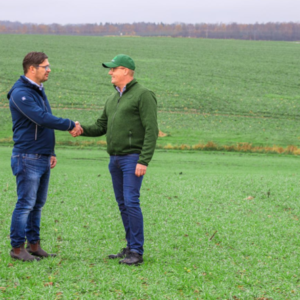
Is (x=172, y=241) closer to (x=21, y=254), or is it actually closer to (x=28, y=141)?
(x=21, y=254)

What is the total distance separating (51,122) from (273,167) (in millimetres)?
13505

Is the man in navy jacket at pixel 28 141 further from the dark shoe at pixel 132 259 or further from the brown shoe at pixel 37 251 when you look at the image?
the dark shoe at pixel 132 259

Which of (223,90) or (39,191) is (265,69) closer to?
(223,90)

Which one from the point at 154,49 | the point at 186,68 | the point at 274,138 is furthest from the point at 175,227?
the point at 154,49

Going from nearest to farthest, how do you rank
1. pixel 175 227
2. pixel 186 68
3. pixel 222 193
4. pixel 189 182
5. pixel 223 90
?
1. pixel 175 227
2. pixel 222 193
3. pixel 189 182
4. pixel 223 90
5. pixel 186 68

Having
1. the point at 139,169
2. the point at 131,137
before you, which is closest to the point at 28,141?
the point at 131,137

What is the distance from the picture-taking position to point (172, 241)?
6.87 metres

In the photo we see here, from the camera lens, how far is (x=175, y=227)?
7746 millimetres

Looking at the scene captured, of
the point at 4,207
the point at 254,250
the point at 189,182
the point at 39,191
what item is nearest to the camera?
the point at 39,191

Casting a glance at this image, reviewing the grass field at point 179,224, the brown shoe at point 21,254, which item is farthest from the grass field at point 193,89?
the brown shoe at point 21,254

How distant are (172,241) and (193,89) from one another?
117 ft

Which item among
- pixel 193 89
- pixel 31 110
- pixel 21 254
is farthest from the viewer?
pixel 193 89

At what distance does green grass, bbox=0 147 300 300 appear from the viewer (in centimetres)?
488

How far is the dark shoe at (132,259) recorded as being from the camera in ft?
18.3
